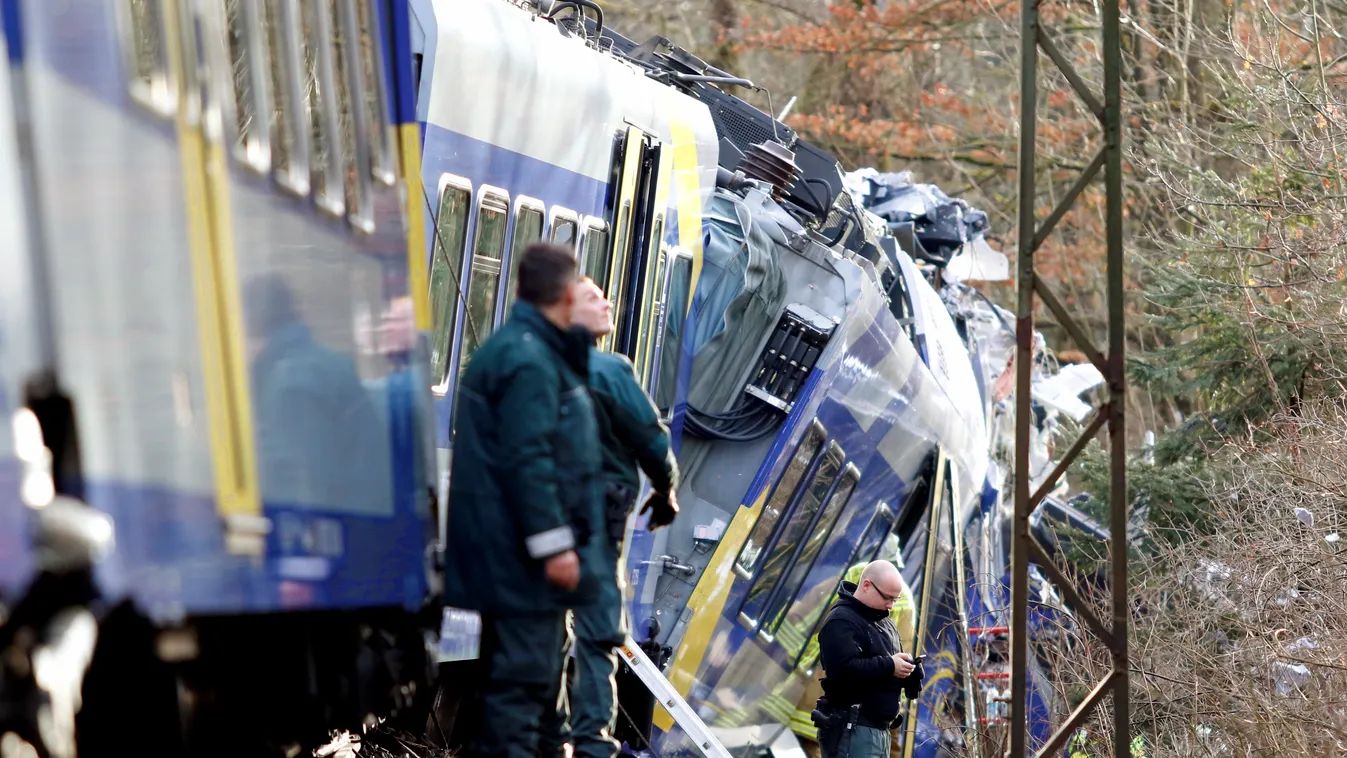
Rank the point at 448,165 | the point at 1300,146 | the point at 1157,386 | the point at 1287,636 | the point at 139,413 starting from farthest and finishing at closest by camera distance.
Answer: the point at 1157,386, the point at 1300,146, the point at 1287,636, the point at 448,165, the point at 139,413

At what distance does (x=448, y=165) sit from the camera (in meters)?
7.28

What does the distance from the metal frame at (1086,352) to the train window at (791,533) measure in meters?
3.69

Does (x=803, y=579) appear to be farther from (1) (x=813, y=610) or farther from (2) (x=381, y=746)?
(2) (x=381, y=746)

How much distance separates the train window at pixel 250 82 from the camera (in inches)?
178

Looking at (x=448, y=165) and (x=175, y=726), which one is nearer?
(x=175, y=726)

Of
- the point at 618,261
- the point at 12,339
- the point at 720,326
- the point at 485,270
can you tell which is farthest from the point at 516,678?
the point at 720,326

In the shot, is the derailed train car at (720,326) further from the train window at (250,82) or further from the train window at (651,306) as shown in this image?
the train window at (250,82)

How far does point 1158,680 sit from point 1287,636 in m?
1.03

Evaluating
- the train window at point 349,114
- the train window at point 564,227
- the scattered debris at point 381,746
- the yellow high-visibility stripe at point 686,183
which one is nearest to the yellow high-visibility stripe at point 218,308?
the train window at point 349,114

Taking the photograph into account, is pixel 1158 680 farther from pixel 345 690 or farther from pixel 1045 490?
pixel 345 690

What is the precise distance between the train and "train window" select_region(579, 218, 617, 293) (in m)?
0.02

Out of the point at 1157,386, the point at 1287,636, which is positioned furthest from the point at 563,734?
the point at 1157,386

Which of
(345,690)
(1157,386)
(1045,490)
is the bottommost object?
(1157,386)

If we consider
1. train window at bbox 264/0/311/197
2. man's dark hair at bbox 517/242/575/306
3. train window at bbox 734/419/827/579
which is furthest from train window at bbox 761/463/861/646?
train window at bbox 264/0/311/197
